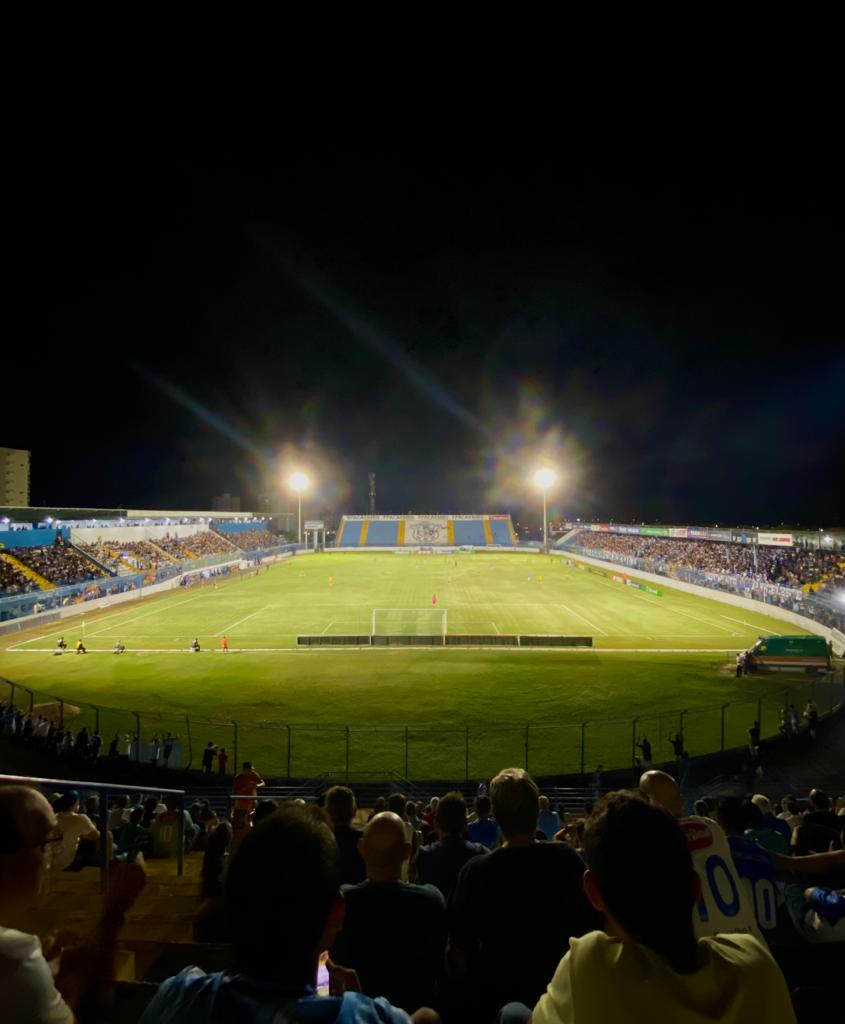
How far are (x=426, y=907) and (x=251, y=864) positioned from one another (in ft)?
4.74

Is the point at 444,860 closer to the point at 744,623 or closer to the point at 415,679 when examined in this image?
the point at 415,679

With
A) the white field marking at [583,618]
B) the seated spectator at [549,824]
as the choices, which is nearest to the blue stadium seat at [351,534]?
the white field marking at [583,618]

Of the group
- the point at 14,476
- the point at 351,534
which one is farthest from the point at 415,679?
the point at 14,476

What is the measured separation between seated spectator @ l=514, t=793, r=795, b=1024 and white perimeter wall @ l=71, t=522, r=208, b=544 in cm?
6118

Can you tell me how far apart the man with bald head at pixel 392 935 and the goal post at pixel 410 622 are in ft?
94.3

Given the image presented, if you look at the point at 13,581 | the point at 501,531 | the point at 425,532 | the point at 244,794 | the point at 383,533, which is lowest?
the point at 244,794

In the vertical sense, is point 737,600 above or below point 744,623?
above

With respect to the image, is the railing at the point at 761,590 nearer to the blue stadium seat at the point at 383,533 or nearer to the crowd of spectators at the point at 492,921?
the crowd of spectators at the point at 492,921

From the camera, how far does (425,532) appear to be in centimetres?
11606

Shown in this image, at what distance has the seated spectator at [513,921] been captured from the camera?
2.68 m

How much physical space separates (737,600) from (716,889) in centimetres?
4498

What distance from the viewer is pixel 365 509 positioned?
552 feet

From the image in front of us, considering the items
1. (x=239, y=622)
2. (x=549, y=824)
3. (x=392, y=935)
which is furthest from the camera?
(x=239, y=622)

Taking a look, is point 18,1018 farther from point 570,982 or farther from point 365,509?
point 365,509
